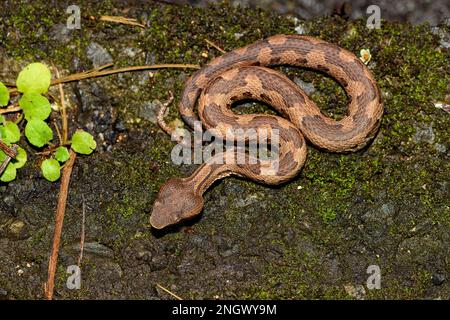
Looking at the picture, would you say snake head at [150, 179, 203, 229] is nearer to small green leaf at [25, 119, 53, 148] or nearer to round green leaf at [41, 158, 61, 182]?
round green leaf at [41, 158, 61, 182]

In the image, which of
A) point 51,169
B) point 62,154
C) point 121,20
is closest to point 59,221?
point 51,169

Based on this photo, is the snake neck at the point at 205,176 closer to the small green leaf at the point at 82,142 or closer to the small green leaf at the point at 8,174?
the small green leaf at the point at 82,142

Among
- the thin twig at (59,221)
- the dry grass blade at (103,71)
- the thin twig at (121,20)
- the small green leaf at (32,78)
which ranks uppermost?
the thin twig at (121,20)

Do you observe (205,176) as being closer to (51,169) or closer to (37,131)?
(51,169)

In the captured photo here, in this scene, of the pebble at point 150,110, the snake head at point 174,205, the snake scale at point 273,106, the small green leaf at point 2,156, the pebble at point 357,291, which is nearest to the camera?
the pebble at point 357,291

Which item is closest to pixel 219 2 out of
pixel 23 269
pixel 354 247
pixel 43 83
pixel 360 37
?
pixel 360 37

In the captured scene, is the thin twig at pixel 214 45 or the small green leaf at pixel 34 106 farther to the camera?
the thin twig at pixel 214 45

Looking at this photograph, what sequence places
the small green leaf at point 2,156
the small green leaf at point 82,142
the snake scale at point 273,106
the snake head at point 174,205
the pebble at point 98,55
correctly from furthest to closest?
1. the pebble at point 98,55
2. the small green leaf at point 82,142
3. the small green leaf at point 2,156
4. the snake scale at point 273,106
5. the snake head at point 174,205

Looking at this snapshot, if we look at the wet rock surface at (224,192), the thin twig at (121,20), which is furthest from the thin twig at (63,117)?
the thin twig at (121,20)

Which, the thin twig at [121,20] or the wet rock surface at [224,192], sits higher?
the thin twig at [121,20]
